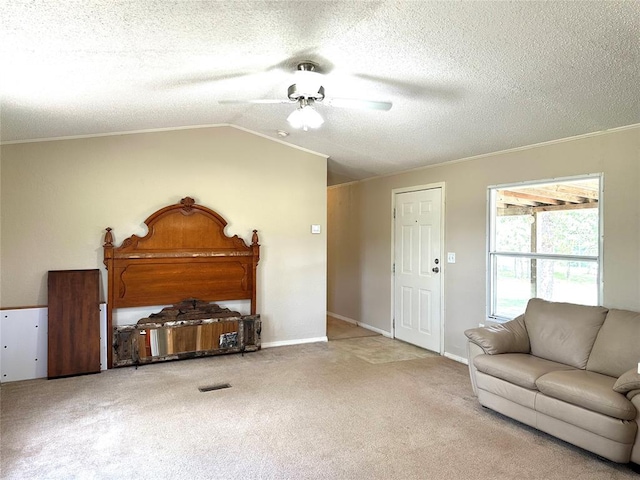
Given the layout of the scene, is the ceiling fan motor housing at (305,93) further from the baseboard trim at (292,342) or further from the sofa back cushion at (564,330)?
the baseboard trim at (292,342)

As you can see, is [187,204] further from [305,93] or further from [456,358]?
[456,358]

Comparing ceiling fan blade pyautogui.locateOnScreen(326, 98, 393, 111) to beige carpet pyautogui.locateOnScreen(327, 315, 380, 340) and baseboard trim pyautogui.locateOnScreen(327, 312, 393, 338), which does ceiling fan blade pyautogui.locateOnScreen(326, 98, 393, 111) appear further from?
baseboard trim pyautogui.locateOnScreen(327, 312, 393, 338)

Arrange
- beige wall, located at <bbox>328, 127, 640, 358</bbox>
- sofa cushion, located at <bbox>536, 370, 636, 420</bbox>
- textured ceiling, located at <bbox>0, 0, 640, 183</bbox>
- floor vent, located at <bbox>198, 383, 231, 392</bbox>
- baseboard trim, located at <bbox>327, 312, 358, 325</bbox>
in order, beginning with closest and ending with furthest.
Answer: textured ceiling, located at <bbox>0, 0, 640, 183</bbox> → sofa cushion, located at <bbox>536, 370, 636, 420</bbox> → beige wall, located at <bbox>328, 127, 640, 358</bbox> → floor vent, located at <bbox>198, 383, 231, 392</bbox> → baseboard trim, located at <bbox>327, 312, 358, 325</bbox>

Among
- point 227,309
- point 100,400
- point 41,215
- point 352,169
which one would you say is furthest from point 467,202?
point 41,215

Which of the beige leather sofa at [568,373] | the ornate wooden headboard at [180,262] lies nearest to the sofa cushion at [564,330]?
the beige leather sofa at [568,373]

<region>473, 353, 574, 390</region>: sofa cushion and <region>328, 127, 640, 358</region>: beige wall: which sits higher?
<region>328, 127, 640, 358</region>: beige wall

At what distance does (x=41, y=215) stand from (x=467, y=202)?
4.45 m

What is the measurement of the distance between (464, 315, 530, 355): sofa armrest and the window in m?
0.64

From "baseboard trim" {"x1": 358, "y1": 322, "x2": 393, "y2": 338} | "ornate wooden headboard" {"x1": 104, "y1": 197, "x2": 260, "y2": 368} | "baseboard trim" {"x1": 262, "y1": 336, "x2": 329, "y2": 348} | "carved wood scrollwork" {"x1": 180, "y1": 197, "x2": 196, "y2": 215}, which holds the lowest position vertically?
"baseboard trim" {"x1": 358, "y1": 322, "x2": 393, "y2": 338}

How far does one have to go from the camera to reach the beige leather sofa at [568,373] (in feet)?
8.16

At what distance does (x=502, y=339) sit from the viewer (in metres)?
3.40

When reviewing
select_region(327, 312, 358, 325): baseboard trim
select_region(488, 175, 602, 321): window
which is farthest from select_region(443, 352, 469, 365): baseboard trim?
select_region(327, 312, 358, 325): baseboard trim

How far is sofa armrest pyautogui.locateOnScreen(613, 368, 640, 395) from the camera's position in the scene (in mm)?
2459

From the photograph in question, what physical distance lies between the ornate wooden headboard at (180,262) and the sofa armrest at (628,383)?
3585mm
